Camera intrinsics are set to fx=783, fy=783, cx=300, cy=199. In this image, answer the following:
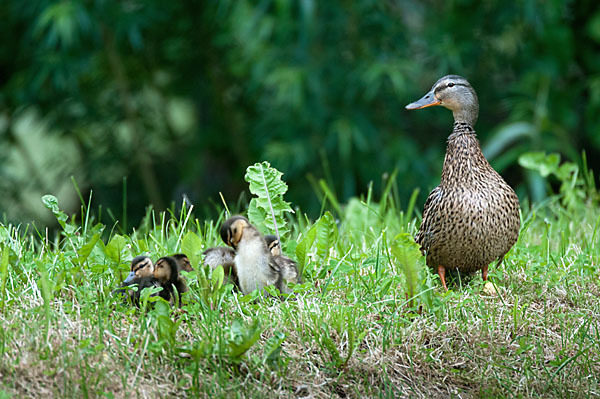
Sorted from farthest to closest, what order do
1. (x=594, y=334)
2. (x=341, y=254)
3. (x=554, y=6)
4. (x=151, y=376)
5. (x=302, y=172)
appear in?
(x=302, y=172) → (x=554, y=6) → (x=341, y=254) → (x=594, y=334) → (x=151, y=376)

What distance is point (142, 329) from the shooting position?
325cm

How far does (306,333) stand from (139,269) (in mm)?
857

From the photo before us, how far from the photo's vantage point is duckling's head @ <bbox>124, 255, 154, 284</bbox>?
368 cm

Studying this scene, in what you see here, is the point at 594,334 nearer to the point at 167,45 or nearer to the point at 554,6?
the point at 554,6

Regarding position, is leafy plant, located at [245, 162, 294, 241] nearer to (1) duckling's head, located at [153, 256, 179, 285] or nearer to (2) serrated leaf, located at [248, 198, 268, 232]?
(2) serrated leaf, located at [248, 198, 268, 232]

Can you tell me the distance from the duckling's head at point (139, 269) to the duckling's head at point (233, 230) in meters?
0.39

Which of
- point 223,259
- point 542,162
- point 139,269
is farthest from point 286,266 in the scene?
point 542,162

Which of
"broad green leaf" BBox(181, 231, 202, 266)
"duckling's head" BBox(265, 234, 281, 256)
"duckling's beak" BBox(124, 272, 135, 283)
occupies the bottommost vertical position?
"duckling's head" BBox(265, 234, 281, 256)

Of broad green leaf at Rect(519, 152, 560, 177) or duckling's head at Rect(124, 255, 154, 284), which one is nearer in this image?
duckling's head at Rect(124, 255, 154, 284)

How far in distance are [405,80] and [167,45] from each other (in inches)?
133

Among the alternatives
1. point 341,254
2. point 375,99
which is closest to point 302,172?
point 375,99

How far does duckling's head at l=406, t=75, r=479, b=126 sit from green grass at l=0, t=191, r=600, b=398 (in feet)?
2.74

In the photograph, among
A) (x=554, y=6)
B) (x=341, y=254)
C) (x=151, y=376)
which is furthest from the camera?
(x=554, y=6)

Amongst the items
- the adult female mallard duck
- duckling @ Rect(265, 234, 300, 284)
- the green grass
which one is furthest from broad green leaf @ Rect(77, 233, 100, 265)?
the adult female mallard duck
